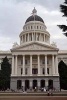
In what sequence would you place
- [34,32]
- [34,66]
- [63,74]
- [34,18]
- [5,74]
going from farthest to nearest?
[34,18], [34,32], [34,66], [63,74], [5,74]

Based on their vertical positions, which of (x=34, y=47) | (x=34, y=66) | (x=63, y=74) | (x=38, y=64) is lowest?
(x=63, y=74)

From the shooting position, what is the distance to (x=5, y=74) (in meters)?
80.9

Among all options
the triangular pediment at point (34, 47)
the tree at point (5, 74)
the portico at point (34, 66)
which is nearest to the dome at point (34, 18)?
the portico at point (34, 66)

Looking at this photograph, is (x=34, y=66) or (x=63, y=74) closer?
(x=63, y=74)

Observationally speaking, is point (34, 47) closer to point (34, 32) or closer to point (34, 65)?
point (34, 65)

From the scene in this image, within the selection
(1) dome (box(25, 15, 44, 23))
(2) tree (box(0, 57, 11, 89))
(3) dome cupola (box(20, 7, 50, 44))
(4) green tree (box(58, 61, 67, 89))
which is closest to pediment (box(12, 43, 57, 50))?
(2) tree (box(0, 57, 11, 89))

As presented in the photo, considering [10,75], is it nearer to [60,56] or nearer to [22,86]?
[22,86]

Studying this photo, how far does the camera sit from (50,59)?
86750mm

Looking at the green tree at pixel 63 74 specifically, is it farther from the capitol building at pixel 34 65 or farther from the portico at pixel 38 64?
the portico at pixel 38 64

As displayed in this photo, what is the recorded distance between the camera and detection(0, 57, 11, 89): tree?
78.6 m

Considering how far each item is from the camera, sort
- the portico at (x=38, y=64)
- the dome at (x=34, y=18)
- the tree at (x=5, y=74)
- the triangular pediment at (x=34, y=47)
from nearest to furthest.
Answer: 1. the tree at (x=5, y=74)
2. the portico at (x=38, y=64)
3. the triangular pediment at (x=34, y=47)
4. the dome at (x=34, y=18)

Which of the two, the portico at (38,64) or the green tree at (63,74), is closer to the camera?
the green tree at (63,74)

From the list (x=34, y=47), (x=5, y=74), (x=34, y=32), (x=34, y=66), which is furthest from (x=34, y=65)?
(x=34, y=32)

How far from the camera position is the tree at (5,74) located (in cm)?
7856
